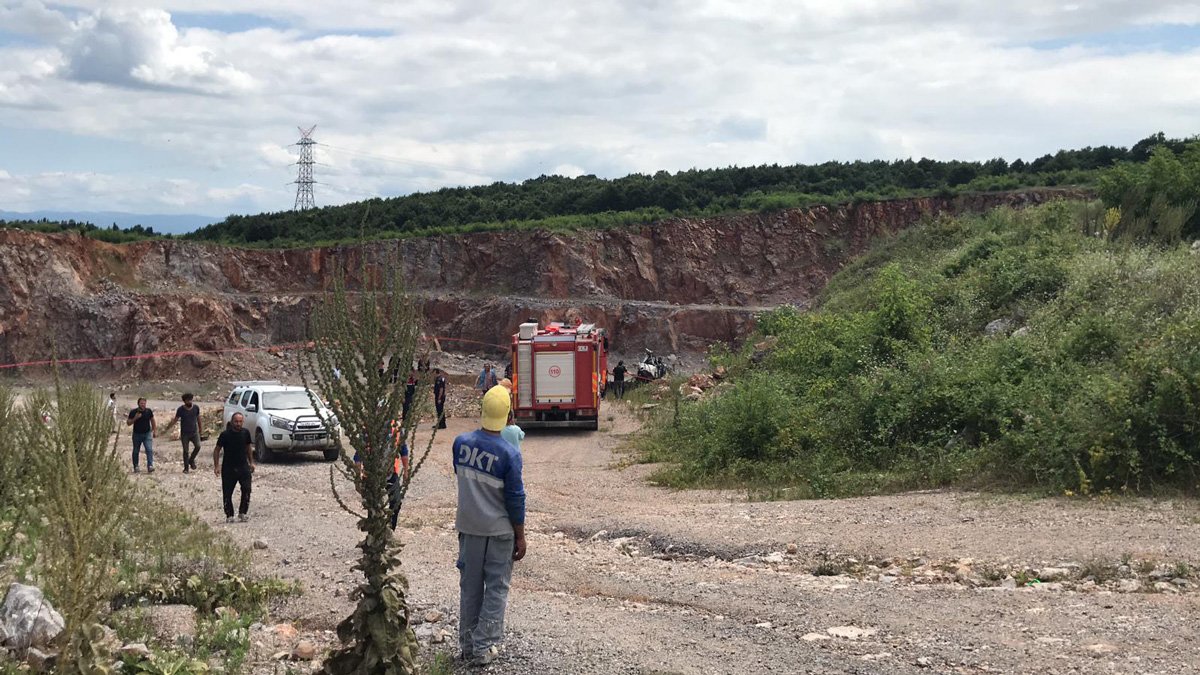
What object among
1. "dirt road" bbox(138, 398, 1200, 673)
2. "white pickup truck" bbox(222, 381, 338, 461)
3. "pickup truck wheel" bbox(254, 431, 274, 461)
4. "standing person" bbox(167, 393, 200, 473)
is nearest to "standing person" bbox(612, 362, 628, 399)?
"white pickup truck" bbox(222, 381, 338, 461)

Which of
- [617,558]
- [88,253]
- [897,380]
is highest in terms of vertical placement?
[88,253]

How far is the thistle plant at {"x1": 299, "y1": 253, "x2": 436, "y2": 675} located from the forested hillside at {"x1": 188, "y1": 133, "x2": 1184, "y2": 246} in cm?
5595

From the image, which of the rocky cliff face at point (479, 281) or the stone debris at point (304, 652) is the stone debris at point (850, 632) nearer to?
the stone debris at point (304, 652)

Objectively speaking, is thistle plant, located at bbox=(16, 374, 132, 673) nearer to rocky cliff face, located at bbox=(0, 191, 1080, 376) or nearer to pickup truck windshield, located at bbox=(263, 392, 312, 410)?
pickup truck windshield, located at bbox=(263, 392, 312, 410)

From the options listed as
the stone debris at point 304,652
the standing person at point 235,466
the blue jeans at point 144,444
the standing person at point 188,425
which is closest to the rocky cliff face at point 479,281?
the standing person at point 188,425

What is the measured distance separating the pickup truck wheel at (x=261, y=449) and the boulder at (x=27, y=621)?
1441 centimetres

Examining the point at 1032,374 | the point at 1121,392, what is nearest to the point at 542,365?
the point at 1032,374

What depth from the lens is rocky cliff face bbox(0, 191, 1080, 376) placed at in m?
49.4

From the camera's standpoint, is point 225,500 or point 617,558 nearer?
point 617,558

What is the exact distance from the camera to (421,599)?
9.80m

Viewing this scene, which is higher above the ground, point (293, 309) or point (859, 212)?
point (859, 212)

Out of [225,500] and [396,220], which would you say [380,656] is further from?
[396,220]

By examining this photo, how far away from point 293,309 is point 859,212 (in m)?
33.2

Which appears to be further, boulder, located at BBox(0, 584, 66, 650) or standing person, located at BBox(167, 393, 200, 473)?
standing person, located at BBox(167, 393, 200, 473)
